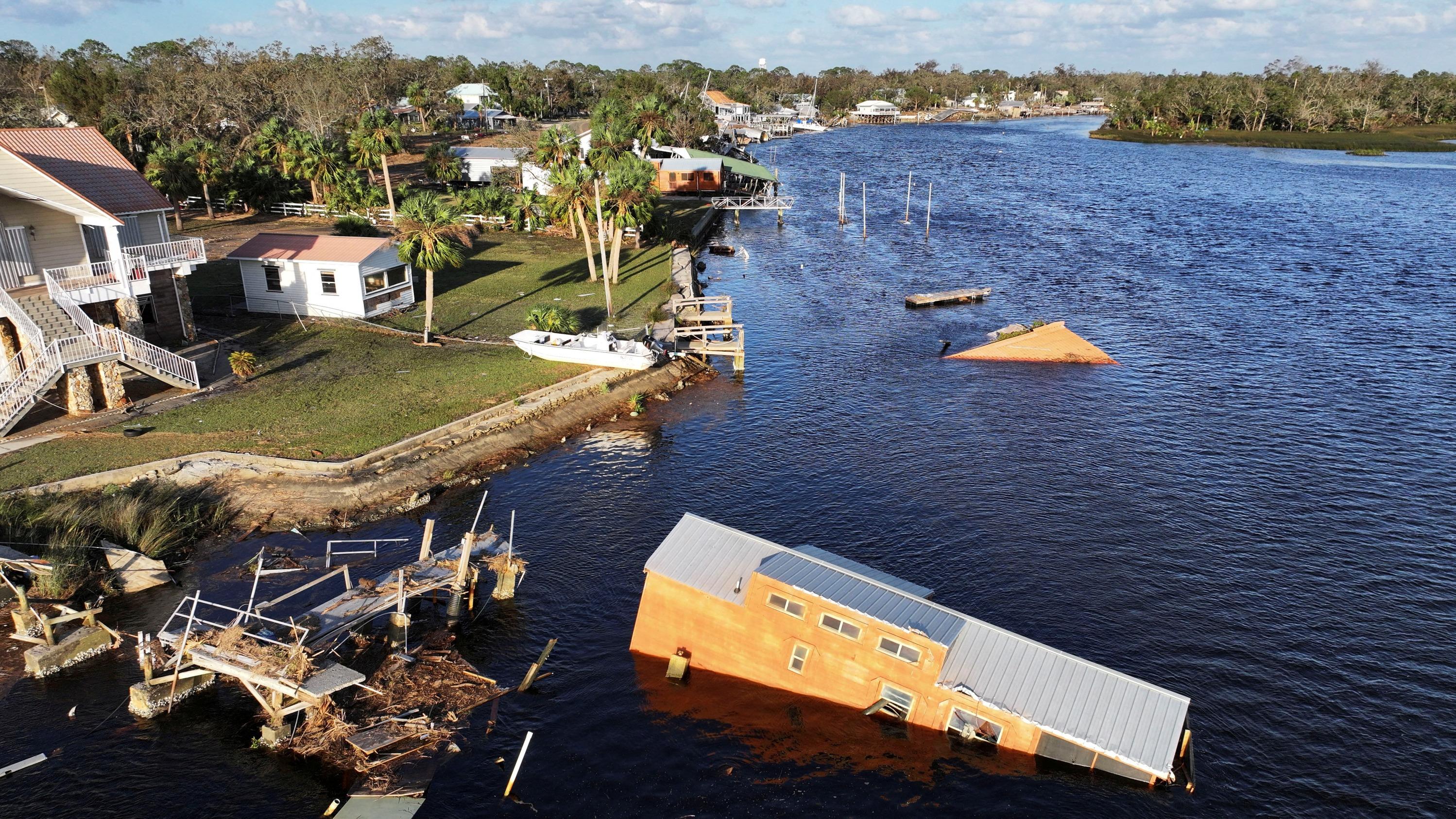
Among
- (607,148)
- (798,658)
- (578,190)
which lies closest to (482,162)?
(607,148)

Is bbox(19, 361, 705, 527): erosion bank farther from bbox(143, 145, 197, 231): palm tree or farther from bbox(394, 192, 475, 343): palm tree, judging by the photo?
bbox(143, 145, 197, 231): palm tree

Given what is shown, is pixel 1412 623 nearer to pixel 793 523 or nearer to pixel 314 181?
pixel 793 523

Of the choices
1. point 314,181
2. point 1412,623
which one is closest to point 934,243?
point 314,181

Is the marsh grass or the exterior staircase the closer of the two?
the marsh grass

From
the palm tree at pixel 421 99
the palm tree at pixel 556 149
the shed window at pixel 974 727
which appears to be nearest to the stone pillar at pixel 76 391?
the palm tree at pixel 556 149

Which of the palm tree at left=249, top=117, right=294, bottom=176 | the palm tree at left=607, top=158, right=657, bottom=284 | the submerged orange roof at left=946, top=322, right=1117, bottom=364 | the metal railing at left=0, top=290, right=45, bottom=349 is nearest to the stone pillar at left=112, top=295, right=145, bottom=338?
the metal railing at left=0, top=290, right=45, bottom=349
